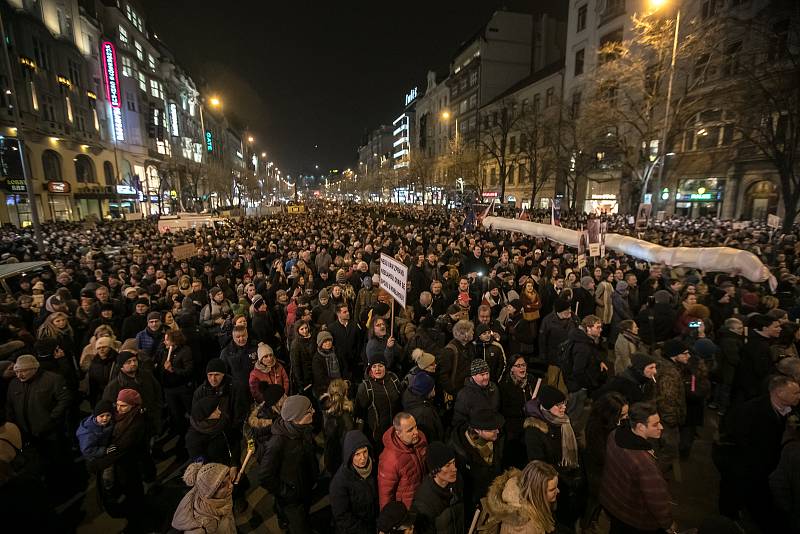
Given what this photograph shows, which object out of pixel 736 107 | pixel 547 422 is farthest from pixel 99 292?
pixel 736 107

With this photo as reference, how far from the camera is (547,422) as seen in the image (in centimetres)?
335

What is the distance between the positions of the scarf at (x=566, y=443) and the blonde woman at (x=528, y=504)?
34.6 inches

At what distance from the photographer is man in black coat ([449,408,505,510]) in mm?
3244

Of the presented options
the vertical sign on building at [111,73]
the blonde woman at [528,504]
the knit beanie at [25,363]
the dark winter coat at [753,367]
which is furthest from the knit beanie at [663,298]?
the vertical sign on building at [111,73]

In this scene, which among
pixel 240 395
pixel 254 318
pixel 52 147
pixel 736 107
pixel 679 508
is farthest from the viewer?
pixel 52 147

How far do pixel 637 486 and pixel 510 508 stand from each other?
1155mm

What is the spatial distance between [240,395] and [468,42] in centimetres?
6896

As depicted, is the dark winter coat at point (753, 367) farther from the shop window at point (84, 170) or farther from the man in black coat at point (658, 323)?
the shop window at point (84, 170)

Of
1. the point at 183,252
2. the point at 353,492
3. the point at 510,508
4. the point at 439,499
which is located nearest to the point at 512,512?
the point at 510,508

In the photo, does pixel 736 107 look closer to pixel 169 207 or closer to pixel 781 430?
pixel 781 430

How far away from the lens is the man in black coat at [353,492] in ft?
10.1

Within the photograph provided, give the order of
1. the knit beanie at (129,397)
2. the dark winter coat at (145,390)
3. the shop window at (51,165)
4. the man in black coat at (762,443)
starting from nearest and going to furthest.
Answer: the man in black coat at (762,443) < the knit beanie at (129,397) < the dark winter coat at (145,390) < the shop window at (51,165)

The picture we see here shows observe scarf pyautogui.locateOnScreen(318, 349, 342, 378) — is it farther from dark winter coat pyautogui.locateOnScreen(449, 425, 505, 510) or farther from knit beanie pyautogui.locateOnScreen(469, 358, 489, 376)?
dark winter coat pyautogui.locateOnScreen(449, 425, 505, 510)

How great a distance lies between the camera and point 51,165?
35125mm
